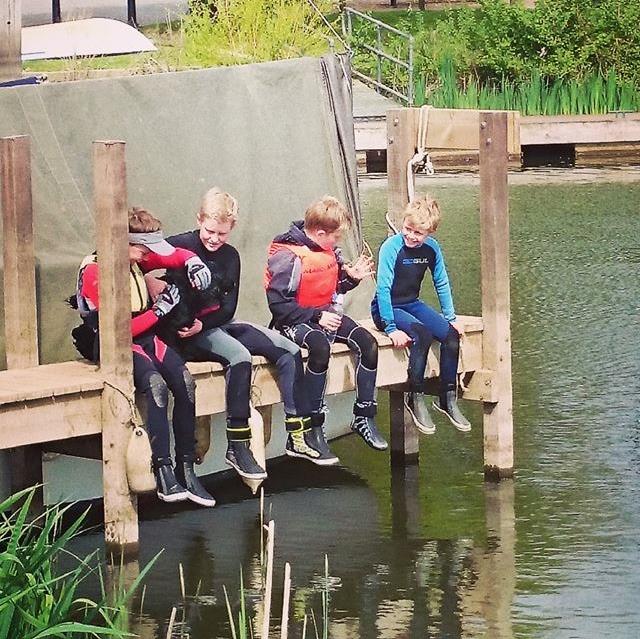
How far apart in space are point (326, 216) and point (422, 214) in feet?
1.64

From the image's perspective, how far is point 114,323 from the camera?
6.94 m

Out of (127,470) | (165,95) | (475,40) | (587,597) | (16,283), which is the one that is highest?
(475,40)

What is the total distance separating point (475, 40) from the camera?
84.9 feet

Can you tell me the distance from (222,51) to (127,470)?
332 cm

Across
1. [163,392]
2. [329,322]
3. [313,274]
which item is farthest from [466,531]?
[163,392]

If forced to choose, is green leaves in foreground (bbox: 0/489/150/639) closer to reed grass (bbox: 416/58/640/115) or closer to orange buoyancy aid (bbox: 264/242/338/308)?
orange buoyancy aid (bbox: 264/242/338/308)

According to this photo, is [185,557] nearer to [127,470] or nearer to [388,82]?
[127,470]

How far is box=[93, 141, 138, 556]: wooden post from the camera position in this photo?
6.86 metres

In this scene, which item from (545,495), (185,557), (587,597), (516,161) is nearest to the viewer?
(587,597)

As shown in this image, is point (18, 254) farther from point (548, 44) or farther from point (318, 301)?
point (548, 44)

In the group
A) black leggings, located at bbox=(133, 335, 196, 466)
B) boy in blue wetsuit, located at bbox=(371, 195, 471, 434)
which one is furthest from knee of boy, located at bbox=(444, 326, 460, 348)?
black leggings, located at bbox=(133, 335, 196, 466)

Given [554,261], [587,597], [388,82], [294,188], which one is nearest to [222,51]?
[294,188]

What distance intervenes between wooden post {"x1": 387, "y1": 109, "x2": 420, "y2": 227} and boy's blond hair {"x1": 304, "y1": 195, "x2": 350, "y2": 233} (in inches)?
40.7

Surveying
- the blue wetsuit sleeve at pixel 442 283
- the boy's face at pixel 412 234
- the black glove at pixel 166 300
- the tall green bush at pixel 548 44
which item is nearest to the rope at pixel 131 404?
the black glove at pixel 166 300
